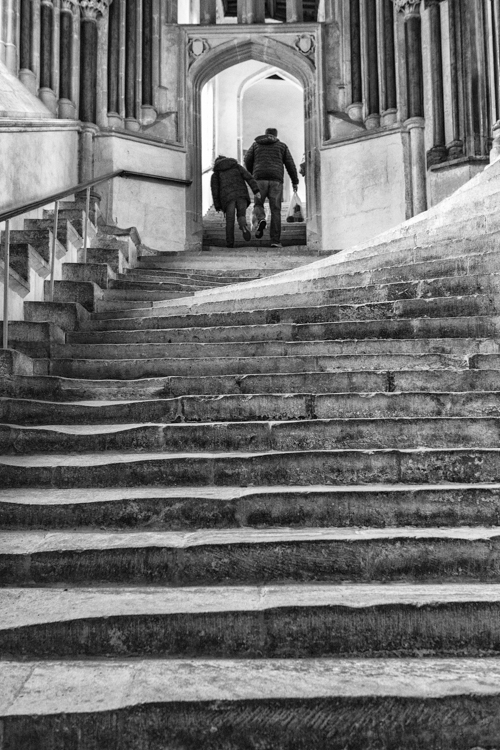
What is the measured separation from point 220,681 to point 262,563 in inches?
18.8

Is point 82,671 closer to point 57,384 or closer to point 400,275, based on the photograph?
point 57,384

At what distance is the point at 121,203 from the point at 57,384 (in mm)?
6660

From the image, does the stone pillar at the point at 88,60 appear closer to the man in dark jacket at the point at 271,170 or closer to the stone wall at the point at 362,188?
the man in dark jacket at the point at 271,170

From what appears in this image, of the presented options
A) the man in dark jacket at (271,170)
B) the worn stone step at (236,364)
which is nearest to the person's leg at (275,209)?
the man in dark jacket at (271,170)

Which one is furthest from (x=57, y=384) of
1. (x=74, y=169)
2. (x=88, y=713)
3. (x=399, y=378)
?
(x=74, y=169)

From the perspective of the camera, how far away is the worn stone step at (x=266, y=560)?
2.06 meters

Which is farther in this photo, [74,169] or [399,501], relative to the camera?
[74,169]

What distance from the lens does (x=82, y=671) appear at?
5.67ft

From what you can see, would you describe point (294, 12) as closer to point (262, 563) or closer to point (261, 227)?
point (261, 227)

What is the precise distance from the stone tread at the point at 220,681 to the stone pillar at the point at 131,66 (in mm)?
9203

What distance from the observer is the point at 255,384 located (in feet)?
10.4

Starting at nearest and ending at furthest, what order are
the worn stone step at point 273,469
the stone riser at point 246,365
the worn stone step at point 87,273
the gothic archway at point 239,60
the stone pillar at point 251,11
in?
the worn stone step at point 273,469, the stone riser at point 246,365, the worn stone step at point 87,273, the gothic archway at point 239,60, the stone pillar at point 251,11

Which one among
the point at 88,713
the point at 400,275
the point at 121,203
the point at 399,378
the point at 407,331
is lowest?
the point at 88,713

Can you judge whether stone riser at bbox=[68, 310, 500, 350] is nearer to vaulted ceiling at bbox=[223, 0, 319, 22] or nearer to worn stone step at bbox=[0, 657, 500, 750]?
worn stone step at bbox=[0, 657, 500, 750]
